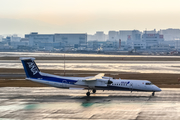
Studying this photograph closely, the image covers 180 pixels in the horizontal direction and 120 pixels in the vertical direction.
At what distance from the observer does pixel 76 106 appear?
37.2m

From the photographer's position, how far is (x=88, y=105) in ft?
125

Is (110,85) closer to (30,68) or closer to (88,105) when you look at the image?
(88,105)

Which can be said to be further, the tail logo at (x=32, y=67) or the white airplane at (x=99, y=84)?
the tail logo at (x=32, y=67)

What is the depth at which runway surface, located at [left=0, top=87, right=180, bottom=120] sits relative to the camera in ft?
106

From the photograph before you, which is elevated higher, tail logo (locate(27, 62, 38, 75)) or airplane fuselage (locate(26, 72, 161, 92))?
tail logo (locate(27, 62, 38, 75))

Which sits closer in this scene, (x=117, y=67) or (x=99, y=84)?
(x=99, y=84)

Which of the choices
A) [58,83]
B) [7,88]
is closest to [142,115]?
[58,83]

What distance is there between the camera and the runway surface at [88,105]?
3244cm

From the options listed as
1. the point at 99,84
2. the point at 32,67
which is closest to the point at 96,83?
the point at 99,84

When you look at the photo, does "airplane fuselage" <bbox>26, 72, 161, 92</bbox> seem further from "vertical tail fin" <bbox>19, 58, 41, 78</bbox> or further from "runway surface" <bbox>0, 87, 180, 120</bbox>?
"vertical tail fin" <bbox>19, 58, 41, 78</bbox>

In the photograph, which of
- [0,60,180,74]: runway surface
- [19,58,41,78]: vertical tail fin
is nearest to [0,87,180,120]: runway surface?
[19,58,41,78]: vertical tail fin

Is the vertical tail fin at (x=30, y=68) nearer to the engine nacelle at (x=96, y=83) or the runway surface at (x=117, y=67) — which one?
the engine nacelle at (x=96, y=83)

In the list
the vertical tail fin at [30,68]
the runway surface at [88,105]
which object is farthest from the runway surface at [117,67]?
the vertical tail fin at [30,68]

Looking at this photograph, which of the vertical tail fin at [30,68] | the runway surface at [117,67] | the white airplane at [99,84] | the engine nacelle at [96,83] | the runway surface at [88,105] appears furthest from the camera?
the runway surface at [117,67]
